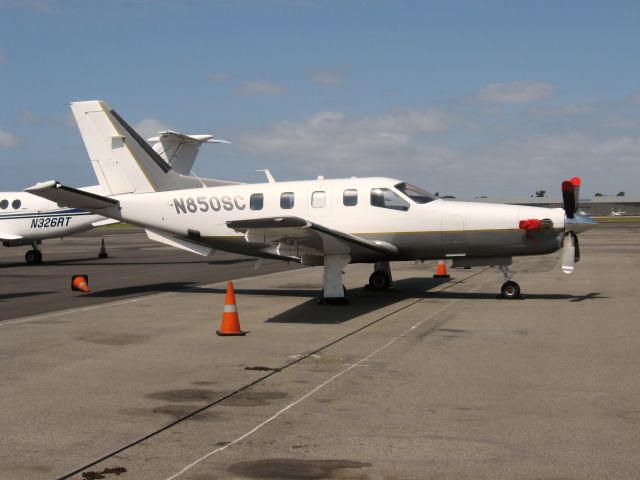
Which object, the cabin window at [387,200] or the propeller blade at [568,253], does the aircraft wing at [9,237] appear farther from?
the propeller blade at [568,253]

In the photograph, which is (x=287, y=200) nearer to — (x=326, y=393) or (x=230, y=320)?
(x=230, y=320)

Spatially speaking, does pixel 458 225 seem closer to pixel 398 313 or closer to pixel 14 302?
pixel 398 313

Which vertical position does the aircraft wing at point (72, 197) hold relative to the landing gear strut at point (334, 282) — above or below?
above

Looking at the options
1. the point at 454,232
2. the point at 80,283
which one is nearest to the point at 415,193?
the point at 454,232

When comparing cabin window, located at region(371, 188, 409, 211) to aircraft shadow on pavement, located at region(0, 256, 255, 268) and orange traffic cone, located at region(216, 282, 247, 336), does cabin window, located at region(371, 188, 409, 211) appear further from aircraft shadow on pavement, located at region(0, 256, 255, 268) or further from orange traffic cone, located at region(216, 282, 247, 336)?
aircraft shadow on pavement, located at region(0, 256, 255, 268)

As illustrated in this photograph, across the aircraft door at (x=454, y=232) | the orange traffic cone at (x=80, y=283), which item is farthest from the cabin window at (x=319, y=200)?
the orange traffic cone at (x=80, y=283)

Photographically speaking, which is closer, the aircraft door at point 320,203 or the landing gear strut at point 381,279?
the aircraft door at point 320,203

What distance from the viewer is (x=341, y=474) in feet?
16.9

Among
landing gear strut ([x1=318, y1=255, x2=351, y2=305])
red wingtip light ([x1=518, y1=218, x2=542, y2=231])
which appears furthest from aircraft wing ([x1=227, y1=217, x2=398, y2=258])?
red wingtip light ([x1=518, y1=218, x2=542, y2=231])

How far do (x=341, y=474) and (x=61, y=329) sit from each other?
8390mm

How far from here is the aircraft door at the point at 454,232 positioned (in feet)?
51.2

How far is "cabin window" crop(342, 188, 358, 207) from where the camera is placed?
53.7ft

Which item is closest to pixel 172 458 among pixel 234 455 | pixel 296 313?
pixel 234 455

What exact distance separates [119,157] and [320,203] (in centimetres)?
565
